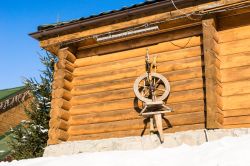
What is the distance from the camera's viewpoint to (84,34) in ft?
34.7

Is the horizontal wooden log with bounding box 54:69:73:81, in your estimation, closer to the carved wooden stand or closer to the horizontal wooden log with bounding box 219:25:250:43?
the carved wooden stand

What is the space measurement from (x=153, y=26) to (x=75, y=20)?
230 cm

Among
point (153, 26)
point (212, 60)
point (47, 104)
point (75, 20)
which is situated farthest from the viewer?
point (47, 104)

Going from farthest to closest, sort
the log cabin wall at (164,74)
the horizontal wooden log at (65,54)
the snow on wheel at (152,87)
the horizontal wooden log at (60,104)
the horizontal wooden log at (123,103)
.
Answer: the horizontal wooden log at (65,54) → the horizontal wooden log at (60,104) → the snow on wheel at (152,87) → the horizontal wooden log at (123,103) → the log cabin wall at (164,74)

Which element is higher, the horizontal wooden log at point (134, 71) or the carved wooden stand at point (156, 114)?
the horizontal wooden log at point (134, 71)

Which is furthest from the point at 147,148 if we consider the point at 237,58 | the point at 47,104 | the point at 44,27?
the point at 47,104

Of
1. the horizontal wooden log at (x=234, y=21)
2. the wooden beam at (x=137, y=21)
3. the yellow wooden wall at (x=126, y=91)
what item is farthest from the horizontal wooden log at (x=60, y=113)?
the horizontal wooden log at (x=234, y=21)

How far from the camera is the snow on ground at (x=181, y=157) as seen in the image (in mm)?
6789

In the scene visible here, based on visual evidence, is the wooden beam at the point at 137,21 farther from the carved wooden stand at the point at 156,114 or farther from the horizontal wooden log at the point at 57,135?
the horizontal wooden log at the point at 57,135

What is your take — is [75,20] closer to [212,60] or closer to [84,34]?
[84,34]

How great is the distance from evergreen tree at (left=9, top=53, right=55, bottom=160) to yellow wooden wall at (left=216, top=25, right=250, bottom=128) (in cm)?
912

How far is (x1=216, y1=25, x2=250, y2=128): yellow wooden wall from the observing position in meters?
Result: 8.70

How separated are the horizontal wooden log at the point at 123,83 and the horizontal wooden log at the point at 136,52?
688 millimetres

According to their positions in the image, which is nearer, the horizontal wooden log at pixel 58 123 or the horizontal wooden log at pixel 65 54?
the horizontal wooden log at pixel 58 123
